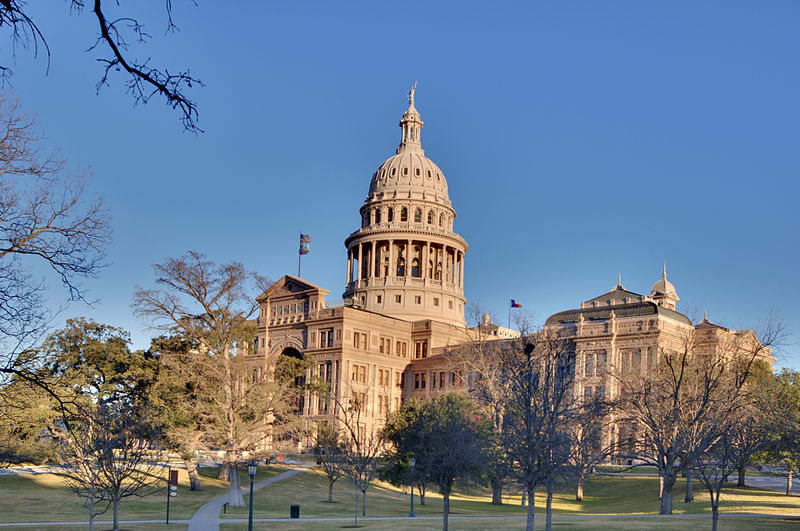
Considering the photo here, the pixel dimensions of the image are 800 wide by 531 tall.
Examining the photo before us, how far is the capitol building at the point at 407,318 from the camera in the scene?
8156 centimetres

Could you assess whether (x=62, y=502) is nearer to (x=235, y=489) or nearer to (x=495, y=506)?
(x=235, y=489)

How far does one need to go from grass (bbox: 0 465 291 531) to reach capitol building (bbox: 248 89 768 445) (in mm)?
12282

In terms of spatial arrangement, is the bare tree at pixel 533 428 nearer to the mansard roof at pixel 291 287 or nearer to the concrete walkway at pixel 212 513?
the concrete walkway at pixel 212 513

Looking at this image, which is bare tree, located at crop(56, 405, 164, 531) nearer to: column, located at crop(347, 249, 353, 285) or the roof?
the roof

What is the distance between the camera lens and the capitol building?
81562 millimetres

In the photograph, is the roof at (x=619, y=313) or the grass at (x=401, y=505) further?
the roof at (x=619, y=313)

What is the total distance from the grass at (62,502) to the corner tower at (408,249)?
54747 mm

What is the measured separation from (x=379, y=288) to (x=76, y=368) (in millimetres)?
55847

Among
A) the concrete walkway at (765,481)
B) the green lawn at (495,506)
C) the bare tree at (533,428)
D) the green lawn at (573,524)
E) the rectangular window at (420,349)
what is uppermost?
the rectangular window at (420,349)

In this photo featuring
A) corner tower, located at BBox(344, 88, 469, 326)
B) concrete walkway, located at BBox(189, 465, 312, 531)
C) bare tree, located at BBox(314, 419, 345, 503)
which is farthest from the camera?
corner tower, located at BBox(344, 88, 469, 326)

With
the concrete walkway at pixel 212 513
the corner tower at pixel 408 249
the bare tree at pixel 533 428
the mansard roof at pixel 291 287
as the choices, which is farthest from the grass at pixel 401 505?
the corner tower at pixel 408 249

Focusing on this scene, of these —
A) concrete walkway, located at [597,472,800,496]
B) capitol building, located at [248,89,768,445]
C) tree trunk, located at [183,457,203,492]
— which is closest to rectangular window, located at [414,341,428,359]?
capitol building, located at [248,89,768,445]

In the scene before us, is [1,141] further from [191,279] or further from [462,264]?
[462,264]

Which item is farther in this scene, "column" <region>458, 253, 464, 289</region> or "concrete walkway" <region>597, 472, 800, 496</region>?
"column" <region>458, 253, 464, 289</region>
